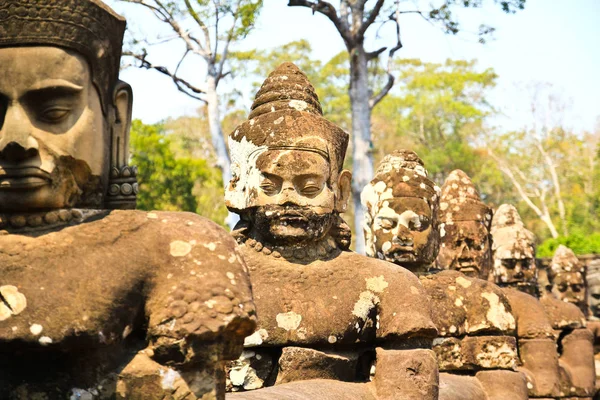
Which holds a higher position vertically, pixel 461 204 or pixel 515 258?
pixel 461 204

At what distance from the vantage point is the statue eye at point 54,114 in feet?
11.3

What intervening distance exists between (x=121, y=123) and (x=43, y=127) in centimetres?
44

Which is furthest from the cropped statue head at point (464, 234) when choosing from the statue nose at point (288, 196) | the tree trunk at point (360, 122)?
the tree trunk at point (360, 122)

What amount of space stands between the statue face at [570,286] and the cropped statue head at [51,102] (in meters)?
12.9

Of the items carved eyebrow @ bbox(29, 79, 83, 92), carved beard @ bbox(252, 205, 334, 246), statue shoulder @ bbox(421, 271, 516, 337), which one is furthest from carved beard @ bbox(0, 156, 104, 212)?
statue shoulder @ bbox(421, 271, 516, 337)

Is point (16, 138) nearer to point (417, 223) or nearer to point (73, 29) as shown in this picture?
point (73, 29)

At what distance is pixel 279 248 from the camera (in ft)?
17.9

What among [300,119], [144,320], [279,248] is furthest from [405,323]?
[144,320]

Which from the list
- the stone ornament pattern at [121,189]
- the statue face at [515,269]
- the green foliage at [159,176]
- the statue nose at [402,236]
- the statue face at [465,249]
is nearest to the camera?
the stone ornament pattern at [121,189]

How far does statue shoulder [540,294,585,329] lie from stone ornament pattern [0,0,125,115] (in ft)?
28.1

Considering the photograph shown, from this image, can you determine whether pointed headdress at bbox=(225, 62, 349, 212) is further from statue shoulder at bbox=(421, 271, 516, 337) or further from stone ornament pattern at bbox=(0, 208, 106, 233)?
statue shoulder at bbox=(421, 271, 516, 337)

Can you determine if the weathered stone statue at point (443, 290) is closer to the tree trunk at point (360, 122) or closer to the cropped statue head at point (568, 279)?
the cropped statue head at point (568, 279)

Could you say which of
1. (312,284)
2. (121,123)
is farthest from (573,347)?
(121,123)

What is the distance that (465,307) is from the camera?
7.52 metres
